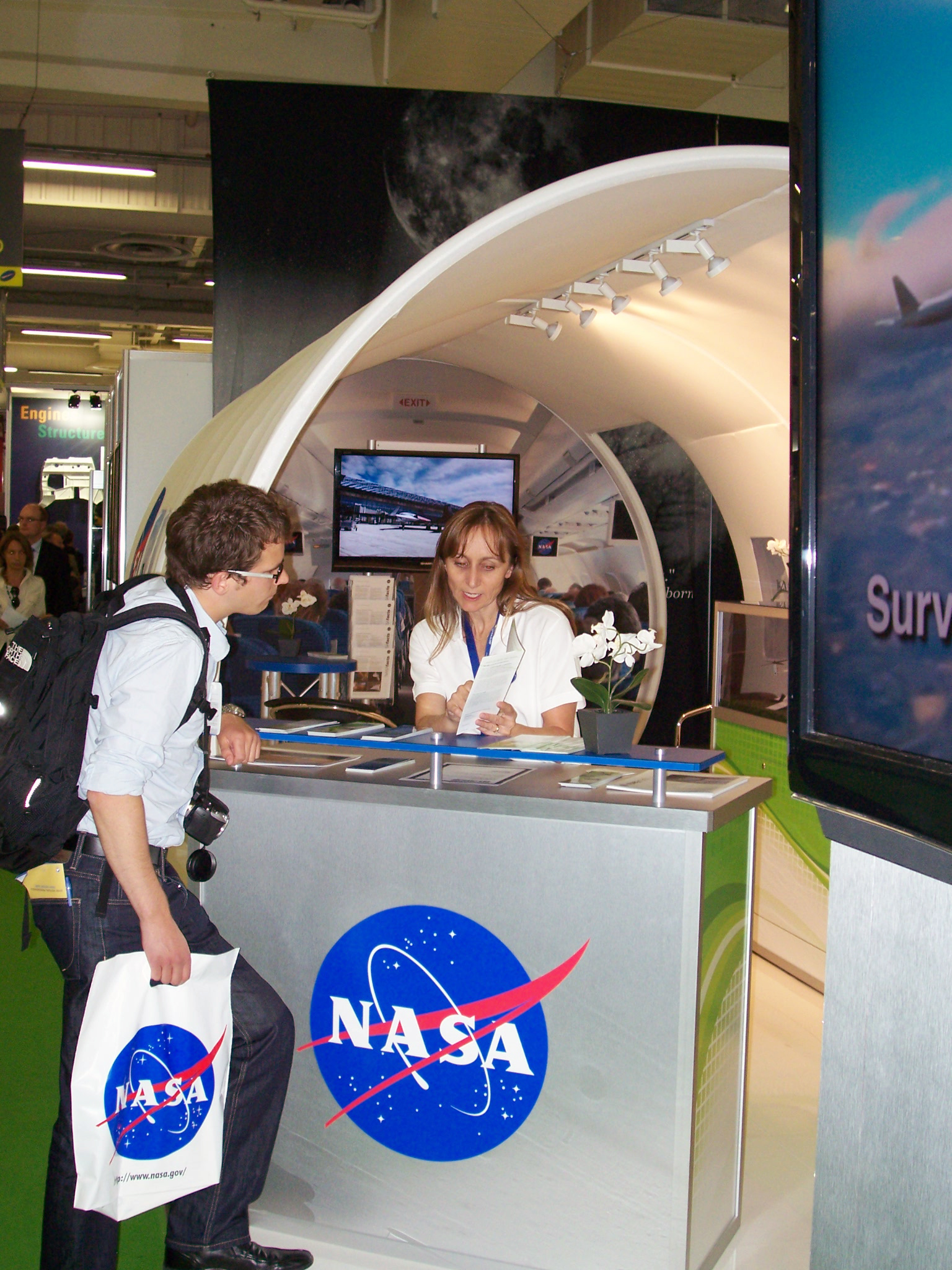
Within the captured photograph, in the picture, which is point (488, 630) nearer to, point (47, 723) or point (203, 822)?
point (203, 822)

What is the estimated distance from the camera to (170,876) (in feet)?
7.07

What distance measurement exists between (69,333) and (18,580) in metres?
8.97

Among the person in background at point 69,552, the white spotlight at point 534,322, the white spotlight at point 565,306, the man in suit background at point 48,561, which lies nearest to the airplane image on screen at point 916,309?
the white spotlight at point 565,306

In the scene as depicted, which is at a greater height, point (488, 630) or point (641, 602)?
point (641, 602)

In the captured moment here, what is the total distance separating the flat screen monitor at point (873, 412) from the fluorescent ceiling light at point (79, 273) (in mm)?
13835

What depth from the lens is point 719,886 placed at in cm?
230

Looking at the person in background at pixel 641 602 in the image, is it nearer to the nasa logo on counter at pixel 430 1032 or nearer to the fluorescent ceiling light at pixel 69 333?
the nasa logo on counter at pixel 430 1032

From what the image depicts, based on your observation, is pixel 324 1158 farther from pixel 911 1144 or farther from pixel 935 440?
pixel 935 440

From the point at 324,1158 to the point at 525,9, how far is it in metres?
6.00

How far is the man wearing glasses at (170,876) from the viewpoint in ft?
6.38

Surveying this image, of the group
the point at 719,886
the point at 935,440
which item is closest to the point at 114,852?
the point at 719,886

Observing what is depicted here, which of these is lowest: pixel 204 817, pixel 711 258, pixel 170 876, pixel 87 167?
pixel 170 876

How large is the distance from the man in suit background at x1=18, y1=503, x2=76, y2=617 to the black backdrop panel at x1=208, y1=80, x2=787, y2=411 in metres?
5.49

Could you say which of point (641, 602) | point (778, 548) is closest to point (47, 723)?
point (778, 548)
